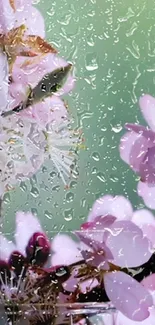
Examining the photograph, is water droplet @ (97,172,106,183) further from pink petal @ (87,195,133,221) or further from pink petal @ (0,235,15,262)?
pink petal @ (0,235,15,262)

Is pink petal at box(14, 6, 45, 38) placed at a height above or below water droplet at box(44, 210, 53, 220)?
above

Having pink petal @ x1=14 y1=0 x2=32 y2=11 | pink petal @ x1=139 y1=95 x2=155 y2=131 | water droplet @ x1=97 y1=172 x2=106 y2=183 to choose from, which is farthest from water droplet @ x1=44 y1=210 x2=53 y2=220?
pink petal @ x1=14 y1=0 x2=32 y2=11

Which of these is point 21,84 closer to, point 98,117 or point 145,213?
point 98,117

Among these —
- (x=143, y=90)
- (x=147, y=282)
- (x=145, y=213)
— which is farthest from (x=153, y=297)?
(x=143, y=90)

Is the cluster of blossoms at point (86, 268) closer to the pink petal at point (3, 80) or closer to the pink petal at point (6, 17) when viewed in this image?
the pink petal at point (3, 80)

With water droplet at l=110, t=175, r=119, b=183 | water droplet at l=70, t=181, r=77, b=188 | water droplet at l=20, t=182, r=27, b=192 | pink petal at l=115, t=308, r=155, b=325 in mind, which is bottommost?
pink petal at l=115, t=308, r=155, b=325

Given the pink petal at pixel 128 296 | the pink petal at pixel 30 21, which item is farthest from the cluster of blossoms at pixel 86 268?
the pink petal at pixel 30 21

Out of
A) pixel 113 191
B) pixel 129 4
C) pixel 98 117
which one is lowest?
pixel 113 191

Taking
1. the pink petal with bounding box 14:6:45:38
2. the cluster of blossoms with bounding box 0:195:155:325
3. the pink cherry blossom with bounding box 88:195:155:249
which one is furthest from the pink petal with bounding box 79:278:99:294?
the pink petal with bounding box 14:6:45:38
